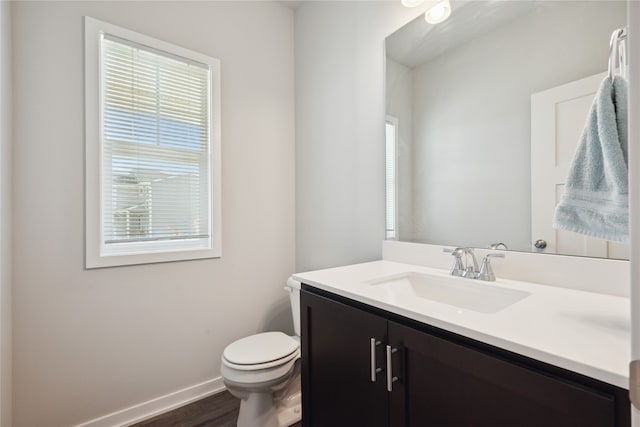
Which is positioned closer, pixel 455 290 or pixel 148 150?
pixel 455 290

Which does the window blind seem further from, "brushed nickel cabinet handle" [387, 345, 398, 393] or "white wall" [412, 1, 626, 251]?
"brushed nickel cabinet handle" [387, 345, 398, 393]

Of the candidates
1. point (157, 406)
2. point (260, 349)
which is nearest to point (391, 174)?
point (260, 349)

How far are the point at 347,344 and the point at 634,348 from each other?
77 centimetres

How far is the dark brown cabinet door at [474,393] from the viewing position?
56 centimetres

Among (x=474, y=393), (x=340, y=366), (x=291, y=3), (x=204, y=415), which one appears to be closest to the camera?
(x=474, y=393)

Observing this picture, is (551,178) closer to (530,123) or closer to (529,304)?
(530,123)

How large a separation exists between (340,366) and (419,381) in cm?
33

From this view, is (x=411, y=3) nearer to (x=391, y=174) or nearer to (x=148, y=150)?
(x=391, y=174)

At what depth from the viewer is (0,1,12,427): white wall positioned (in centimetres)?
119

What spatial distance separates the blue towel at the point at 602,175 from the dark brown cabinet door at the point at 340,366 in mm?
583

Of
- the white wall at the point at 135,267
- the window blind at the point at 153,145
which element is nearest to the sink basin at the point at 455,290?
the white wall at the point at 135,267

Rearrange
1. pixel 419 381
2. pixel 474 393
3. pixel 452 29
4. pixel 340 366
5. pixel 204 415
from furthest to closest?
pixel 204 415 → pixel 452 29 → pixel 340 366 → pixel 419 381 → pixel 474 393

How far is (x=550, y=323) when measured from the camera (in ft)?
2.34

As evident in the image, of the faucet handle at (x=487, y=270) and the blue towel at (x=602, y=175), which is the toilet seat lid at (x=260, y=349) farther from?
the blue towel at (x=602, y=175)
